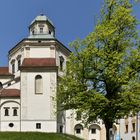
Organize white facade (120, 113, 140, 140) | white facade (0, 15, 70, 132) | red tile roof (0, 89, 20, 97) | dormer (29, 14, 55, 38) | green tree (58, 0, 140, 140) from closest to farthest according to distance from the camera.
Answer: green tree (58, 0, 140, 140) < white facade (120, 113, 140, 140) < white facade (0, 15, 70, 132) < red tile roof (0, 89, 20, 97) < dormer (29, 14, 55, 38)

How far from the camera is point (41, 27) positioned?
89.2 meters

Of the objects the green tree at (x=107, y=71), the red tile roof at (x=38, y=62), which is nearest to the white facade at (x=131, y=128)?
the red tile roof at (x=38, y=62)

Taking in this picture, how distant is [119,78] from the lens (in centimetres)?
2997

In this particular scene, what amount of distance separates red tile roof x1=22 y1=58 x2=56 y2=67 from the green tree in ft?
151

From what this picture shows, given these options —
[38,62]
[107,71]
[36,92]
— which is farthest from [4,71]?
[107,71]

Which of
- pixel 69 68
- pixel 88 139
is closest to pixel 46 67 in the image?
pixel 88 139

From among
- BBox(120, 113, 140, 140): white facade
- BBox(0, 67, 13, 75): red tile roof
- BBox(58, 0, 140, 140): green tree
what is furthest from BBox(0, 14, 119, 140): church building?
BBox(58, 0, 140, 140): green tree

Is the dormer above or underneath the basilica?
above

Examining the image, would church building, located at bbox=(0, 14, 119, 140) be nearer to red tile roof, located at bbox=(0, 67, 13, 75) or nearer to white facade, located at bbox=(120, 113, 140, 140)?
red tile roof, located at bbox=(0, 67, 13, 75)

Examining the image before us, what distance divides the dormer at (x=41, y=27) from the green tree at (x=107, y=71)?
54619 mm

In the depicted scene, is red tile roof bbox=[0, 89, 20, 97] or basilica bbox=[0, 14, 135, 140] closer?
basilica bbox=[0, 14, 135, 140]

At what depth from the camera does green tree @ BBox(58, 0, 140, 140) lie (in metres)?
30.4

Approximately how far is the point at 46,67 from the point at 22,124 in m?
10.1

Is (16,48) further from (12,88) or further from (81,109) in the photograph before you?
(81,109)
